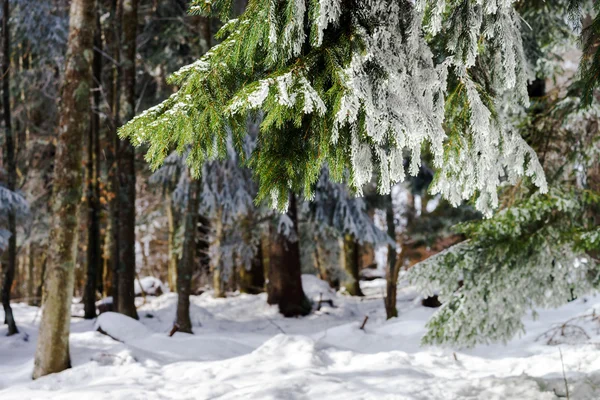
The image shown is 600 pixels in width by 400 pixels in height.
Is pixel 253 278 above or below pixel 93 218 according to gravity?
below

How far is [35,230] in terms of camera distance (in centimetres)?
1495

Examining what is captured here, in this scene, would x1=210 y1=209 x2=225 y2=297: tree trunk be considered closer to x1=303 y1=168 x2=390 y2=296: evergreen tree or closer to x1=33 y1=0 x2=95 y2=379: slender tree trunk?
x1=303 y1=168 x2=390 y2=296: evergreen tree

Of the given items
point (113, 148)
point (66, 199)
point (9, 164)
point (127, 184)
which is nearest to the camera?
point (66, 199)

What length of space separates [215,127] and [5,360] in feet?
20.5

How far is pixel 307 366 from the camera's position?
6.27 m

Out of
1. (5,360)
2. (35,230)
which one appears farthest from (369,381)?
(35,230)

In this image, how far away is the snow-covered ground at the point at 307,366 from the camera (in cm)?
481

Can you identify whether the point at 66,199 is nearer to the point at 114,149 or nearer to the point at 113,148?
the point at 114,149

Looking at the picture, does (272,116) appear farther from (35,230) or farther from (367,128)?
(35,230)

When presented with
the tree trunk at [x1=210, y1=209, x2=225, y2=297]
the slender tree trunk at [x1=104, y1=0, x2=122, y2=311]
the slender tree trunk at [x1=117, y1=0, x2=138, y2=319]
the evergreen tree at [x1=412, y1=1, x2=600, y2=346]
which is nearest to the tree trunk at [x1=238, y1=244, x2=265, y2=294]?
the tree trunk at [x1=210, y1=209, x2=225, y2=297]

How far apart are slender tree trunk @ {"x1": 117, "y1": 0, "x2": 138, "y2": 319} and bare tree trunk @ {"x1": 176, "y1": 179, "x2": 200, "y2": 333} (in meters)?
0.98

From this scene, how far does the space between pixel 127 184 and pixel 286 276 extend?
17.4 feet

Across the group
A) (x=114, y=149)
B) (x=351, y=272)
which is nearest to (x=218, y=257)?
(x=114, y=149)

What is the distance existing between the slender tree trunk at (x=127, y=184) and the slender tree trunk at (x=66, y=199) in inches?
113
